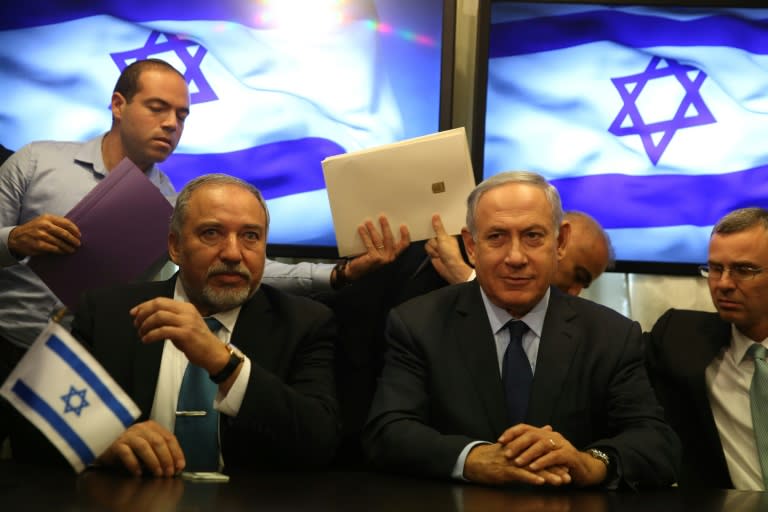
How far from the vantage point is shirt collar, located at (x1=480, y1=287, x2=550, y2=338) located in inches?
104

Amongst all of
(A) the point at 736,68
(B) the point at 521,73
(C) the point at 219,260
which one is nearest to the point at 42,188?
(C) the point at 219,260

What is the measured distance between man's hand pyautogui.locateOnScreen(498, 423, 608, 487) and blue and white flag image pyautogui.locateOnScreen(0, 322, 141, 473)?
0.83 m

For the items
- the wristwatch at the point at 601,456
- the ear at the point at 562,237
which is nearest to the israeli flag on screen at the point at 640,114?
the ear at the point at 562,237

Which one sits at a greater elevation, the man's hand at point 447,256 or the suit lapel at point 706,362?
the man's hand at point 447,256

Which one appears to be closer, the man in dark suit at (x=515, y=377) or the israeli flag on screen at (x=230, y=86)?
the man in dark suit at (x=515, y=377)

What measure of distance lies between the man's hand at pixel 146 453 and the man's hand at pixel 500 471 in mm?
653

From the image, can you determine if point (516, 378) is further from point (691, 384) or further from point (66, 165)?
point (66, 165)

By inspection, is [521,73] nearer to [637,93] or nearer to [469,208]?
[637,93]

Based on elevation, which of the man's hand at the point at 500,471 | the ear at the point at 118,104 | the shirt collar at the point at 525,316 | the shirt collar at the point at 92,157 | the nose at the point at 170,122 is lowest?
the man's hand at the point at 500,471

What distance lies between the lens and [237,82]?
3.92 meters

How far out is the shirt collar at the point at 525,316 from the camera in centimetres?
263

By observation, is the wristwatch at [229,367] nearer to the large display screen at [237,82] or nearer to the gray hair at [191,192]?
the gray hair at [191,192]

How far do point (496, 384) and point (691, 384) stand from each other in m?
0.84

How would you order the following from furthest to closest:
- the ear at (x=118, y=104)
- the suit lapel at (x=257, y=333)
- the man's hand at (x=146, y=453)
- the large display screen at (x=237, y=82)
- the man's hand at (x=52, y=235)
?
the large display screen at (x=237, y=82) < the ear at (x=118, y=104) < the man's hand at (x=52, y=235) < the suit lapel at (x=257, y=333) < the man's hand at (x=146, y=453)
